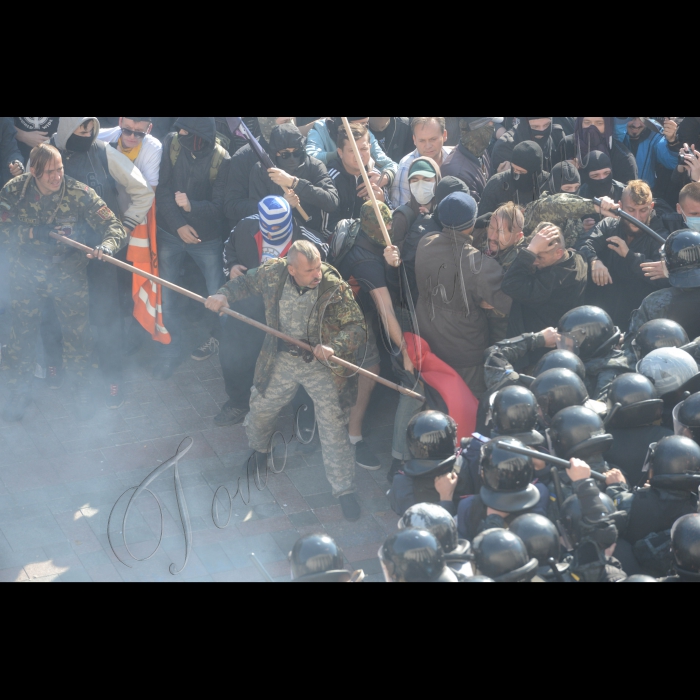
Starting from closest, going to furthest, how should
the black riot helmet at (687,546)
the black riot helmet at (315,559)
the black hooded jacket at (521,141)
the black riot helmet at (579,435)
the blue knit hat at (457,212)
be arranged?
the black riot helmet at (687,546) < the black riot helmet at (315,559) < the black riot helmet at (579,435) < the blue knit hat at (457,212) < the black hooded jacket at (521,141)

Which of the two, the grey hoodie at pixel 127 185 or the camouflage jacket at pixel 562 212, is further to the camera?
the grey hoodie at pixel 127 185

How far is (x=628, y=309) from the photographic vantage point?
6332 mm

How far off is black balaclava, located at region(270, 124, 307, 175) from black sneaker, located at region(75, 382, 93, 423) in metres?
2.29

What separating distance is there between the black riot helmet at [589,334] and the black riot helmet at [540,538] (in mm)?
1556

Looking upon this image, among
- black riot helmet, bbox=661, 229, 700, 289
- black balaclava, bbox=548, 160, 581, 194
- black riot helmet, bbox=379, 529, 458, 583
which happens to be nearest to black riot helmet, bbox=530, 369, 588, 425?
black riot helmet, bbox=379, 529, 458, 583

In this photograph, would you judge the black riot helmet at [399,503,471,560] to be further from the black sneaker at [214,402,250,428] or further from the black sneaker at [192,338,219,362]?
the black sneaker at [192,338,219,362]

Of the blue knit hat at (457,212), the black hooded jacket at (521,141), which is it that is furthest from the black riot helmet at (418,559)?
the black hooded jacket at (521,141)

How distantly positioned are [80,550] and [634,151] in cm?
552

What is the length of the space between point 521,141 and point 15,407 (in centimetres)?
456

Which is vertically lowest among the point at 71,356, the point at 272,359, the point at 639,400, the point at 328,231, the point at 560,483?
the point at 560,483

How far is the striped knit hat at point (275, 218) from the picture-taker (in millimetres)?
6156

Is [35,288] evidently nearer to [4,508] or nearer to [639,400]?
[4,508]

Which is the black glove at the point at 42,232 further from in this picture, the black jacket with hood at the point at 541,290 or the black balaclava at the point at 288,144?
the black jacket with hood at the point at 541,290

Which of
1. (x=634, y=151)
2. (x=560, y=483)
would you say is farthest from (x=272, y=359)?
(x=634, y=151)
